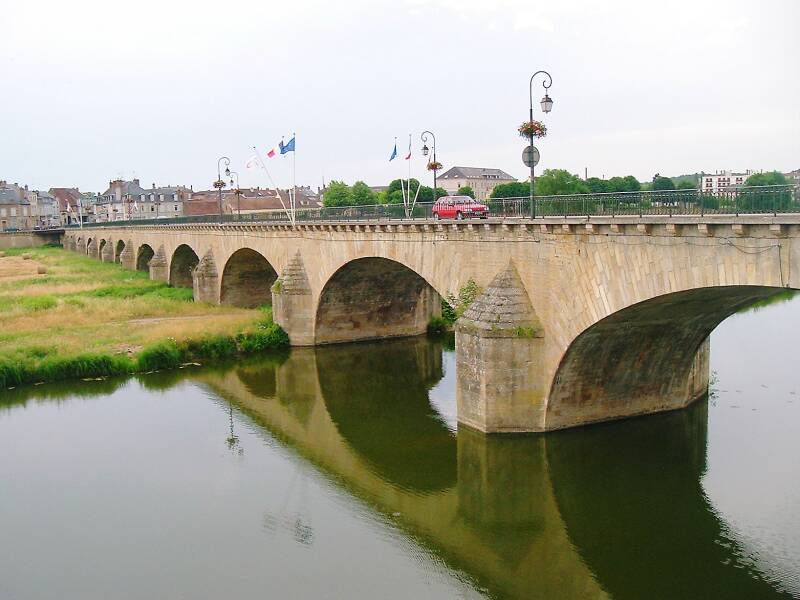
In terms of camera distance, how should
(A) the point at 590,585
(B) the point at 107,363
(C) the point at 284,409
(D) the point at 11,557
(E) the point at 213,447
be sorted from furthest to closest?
(B) the point at 107,363 < (C) the point at 284,409 < (E) the point at 213,447 < (D) the point at 11,557 < (A) the point at 590,585

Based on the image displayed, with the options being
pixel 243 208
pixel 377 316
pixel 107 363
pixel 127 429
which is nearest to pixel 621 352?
pixel 127 429

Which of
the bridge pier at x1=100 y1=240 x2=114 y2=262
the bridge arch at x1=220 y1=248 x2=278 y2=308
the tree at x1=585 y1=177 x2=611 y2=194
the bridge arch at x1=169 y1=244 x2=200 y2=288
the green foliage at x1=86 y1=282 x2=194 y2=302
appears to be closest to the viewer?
the bridge arch at x1=220 y1=248 x2=278 y2=308

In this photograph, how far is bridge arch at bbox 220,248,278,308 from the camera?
150 feet

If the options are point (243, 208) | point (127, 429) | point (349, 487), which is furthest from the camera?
point (243, 208)

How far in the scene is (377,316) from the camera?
35.4 metres

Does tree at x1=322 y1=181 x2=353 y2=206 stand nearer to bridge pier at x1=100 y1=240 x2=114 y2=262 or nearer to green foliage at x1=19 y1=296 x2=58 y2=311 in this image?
bridge pier at x1=100 y1=240 x2=114 y2=262

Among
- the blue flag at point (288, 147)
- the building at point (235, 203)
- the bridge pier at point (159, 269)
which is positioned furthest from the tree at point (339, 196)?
the blue flag at point (288, 147)

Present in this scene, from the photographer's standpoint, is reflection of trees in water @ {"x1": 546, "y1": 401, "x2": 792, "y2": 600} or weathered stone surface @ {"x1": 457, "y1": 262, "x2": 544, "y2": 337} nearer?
reflection of trees in water @ {"x1": 546, "y1": 401, "x2": 792, "y2": 600}

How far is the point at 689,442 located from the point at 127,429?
15679 millimetres

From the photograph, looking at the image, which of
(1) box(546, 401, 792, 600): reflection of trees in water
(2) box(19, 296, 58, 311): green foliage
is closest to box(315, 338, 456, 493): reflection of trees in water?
(1) box(546, 401, 792, 600): reflection of trees in water

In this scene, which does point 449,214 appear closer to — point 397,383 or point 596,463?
point 397,383

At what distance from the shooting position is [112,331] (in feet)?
117

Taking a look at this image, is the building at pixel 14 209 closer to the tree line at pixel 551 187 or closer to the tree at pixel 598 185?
the tree line at pixel 551 187

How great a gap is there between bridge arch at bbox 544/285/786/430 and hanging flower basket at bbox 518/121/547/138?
5094 millimetres
